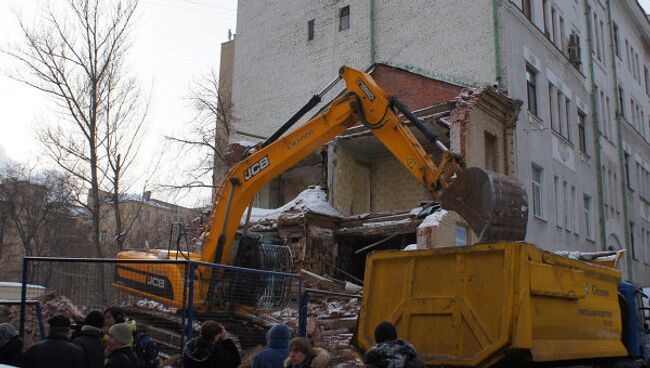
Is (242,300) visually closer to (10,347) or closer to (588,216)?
(10,347)

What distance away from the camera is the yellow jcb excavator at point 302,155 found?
893 centimetres

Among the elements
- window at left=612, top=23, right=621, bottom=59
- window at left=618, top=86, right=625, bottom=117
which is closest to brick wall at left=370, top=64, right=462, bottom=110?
window at left=618, top=86, right=625, bottom=117

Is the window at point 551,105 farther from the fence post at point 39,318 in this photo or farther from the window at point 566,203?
the fence post at point 39,318

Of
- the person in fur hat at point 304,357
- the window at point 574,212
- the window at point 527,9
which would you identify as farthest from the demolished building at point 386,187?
the person in fur hat at point 304,357

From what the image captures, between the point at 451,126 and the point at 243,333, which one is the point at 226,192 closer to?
the point at 243,333

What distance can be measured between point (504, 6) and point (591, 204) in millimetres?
10681

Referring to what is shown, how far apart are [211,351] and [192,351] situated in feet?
0.68

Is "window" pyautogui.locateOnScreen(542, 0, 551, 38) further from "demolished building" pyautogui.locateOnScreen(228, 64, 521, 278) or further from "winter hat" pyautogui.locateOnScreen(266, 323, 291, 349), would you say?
"winter hat" pyautogui.locateOnScreen(266, 323, 291, 349)

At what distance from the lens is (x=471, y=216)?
9.02 meters

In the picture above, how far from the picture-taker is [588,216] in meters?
27.2

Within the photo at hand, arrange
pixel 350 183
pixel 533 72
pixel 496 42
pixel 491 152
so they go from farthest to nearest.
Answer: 1. pixel 350 183
2. pixel 533 72
3. pixel 496 42
4. pixel 491 152

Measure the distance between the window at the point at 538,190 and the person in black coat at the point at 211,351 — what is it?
18410mm

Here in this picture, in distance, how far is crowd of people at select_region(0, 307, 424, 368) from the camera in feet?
16.9

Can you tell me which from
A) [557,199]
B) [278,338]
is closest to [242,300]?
[278,338]
